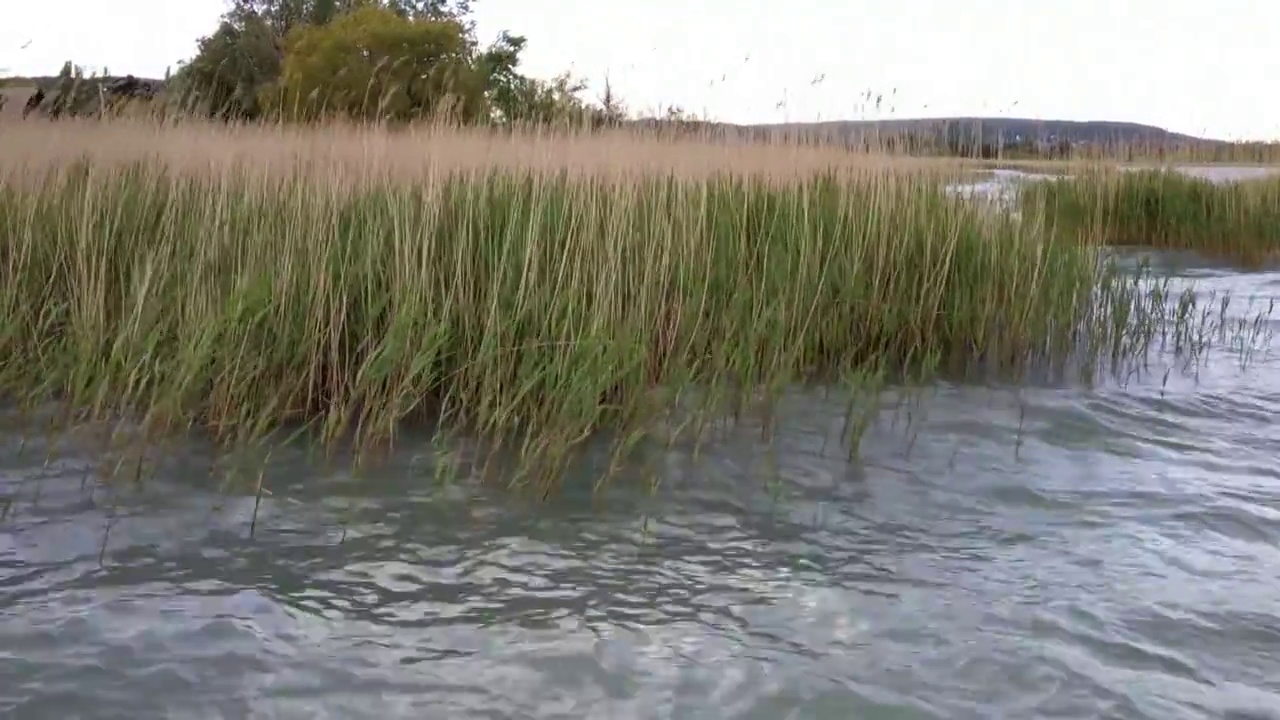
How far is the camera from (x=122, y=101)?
7.40 m

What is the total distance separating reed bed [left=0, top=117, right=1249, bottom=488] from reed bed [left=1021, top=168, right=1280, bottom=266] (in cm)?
560

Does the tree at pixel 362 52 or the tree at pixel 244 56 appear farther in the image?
the tree at pixel 244 56

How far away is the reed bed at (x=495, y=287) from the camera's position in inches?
162

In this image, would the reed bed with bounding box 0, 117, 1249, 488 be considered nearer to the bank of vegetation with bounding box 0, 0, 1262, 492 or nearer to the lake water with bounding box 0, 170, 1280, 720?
the bank of vegetation with bounding box 0, 0, 1262, 492

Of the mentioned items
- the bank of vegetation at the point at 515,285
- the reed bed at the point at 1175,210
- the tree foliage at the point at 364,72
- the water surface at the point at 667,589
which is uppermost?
the tree foliage at the point at 364,72

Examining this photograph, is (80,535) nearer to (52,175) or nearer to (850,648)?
(850,648)

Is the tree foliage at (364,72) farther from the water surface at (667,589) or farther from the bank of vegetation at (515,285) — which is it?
the water surface at (667,589)

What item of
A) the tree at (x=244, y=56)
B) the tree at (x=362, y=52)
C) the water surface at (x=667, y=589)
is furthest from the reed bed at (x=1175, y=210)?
the tree at (x=244, y=56)

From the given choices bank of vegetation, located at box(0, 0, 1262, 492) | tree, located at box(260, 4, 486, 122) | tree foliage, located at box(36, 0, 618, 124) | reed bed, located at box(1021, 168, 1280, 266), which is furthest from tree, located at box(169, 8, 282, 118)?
bank of vegetation, located at box(0, 0, 1262, 492)

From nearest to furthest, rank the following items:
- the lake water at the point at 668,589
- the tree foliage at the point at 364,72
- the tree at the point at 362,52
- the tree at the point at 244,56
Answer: the lake water at the point at 668,589, the tree foliage at the point at 364,72, the tree at the point at 362,52, the tree at the point at 244,56

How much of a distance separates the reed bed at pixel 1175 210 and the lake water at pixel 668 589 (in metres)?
Answer: 7.71

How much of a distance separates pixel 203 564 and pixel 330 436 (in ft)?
3.57

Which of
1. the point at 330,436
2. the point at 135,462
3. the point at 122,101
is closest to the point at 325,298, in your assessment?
the point at 330,436

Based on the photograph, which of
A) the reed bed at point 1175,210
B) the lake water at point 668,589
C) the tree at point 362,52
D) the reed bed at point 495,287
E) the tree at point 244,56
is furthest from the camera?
the tree at point 244,56
